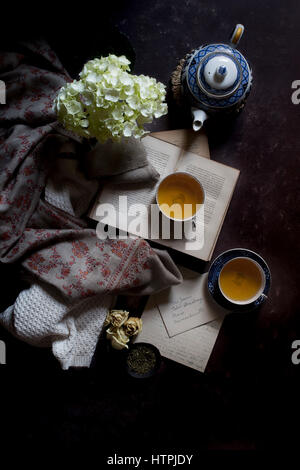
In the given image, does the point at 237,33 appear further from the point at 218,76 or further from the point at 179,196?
the point at 179,196

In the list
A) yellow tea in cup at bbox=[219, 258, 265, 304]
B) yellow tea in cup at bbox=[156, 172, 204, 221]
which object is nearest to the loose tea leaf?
yellow tea in cup at bbox=[219, 258, 265, 304]

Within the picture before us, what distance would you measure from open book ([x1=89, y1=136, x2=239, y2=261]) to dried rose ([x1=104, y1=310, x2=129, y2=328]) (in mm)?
225

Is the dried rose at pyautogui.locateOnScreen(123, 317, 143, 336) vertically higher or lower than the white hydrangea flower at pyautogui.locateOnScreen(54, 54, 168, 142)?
lower

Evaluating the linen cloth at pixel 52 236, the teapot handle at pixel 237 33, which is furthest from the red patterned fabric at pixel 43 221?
the teapot handle at pixel 237 33

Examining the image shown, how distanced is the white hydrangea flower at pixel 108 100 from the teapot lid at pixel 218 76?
12cm

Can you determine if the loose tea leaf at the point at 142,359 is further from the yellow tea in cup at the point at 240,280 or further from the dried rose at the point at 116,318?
the yellow tea in cup at the point at 240,280

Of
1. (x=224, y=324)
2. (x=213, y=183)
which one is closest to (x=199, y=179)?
(x=213, y=183)

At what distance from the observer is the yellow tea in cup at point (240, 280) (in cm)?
106

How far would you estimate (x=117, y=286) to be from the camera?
1.03m

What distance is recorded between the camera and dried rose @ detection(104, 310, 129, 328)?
1028 millimetres

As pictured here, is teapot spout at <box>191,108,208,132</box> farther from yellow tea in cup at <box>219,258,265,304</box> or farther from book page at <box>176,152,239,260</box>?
yellow tea in cup at <box>219,258,265,304</box>

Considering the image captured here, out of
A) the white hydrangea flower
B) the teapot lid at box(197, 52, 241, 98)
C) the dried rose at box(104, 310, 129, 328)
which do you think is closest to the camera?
the white hydrangea flower

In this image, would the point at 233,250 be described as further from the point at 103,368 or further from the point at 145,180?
the point at 103,368
